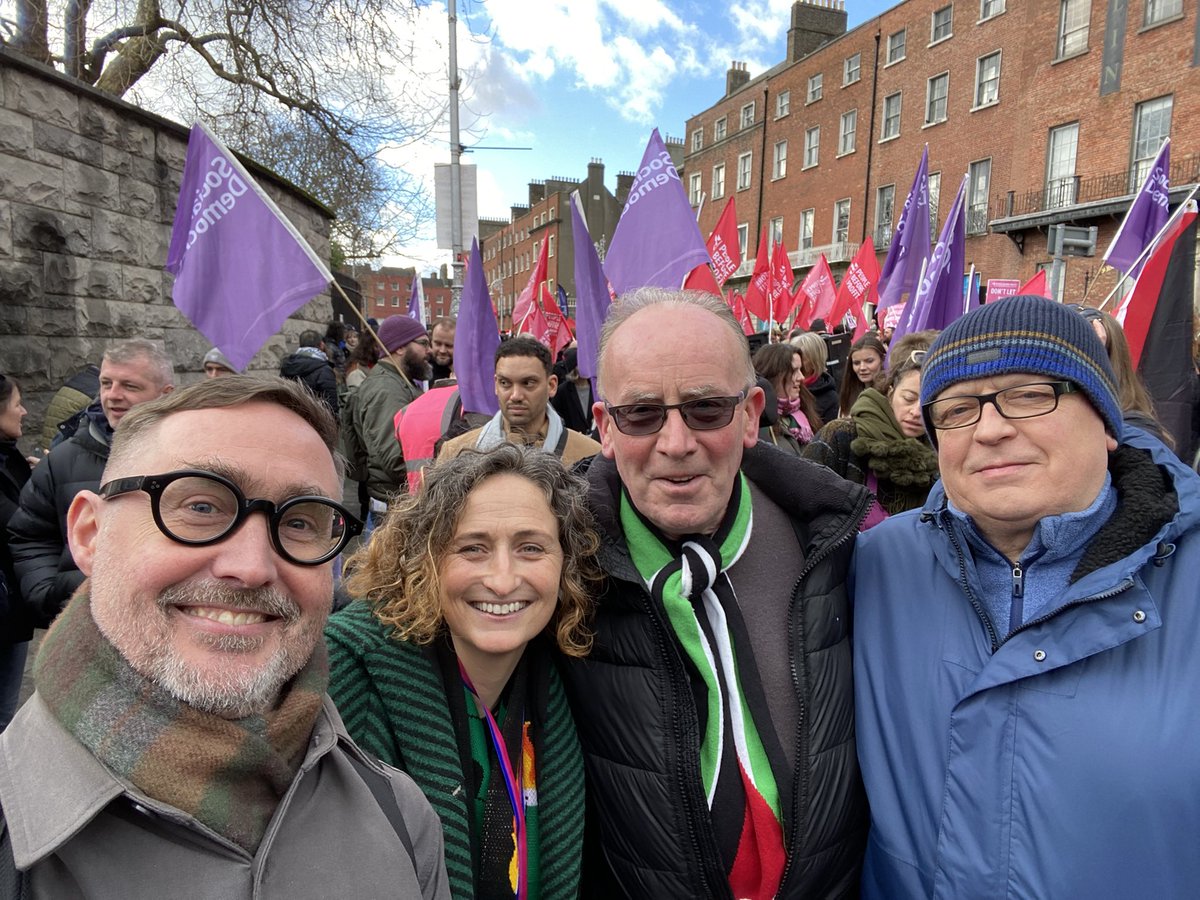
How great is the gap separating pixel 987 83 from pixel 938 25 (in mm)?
3555

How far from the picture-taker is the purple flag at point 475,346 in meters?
5.06

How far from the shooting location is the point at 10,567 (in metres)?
3.24

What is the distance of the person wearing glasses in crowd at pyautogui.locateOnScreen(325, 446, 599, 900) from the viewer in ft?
5.13

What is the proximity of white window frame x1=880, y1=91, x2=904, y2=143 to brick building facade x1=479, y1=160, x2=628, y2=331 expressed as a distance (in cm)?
1695

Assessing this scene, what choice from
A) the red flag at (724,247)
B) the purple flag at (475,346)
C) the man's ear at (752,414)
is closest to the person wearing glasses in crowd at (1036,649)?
the man's ear at (752,414)

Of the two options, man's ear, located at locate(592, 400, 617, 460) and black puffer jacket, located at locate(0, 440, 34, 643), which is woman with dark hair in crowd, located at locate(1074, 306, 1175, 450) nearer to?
man's ear, located at locate(592, 400, 617, 460)

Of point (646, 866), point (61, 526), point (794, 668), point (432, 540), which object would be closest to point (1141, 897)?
point (794, 668)

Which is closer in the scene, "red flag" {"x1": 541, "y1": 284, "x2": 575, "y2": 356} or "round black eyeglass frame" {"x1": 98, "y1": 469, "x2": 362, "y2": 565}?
"round black eyeglass frame" {"x1": 98, "y1": 469, "x2": 362, "y2": 565}

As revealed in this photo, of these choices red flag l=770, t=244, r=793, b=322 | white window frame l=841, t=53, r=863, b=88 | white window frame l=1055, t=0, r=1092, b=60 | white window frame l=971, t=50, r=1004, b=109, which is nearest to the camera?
red flag l=770, t=244, r=793, b=322

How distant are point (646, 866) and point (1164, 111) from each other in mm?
25170

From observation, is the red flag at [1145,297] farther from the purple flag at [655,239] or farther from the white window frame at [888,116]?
the white window frame at [888,116]

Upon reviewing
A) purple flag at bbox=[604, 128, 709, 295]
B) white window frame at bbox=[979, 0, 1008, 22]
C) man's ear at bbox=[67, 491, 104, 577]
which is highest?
white window frame at bbox=[979, 0, 1008, 22]

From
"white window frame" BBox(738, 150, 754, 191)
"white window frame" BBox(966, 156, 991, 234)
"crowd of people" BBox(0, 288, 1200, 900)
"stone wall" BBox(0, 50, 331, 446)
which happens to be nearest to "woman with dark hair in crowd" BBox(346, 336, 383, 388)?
"stone wall" BBox(0, 50, 331, 446)

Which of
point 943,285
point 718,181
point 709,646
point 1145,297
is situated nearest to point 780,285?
point 943,285
